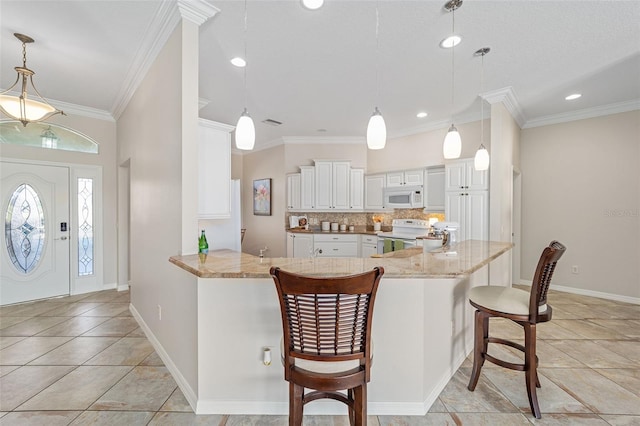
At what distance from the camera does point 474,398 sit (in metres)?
2.00

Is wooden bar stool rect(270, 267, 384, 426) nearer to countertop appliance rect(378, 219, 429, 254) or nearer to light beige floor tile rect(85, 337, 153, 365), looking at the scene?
light beige floor tile rect(85, 337, 153, 365)

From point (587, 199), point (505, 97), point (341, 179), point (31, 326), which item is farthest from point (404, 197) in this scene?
point (31, 326)

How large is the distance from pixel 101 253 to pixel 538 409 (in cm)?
562

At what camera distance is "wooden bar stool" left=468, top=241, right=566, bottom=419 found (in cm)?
181

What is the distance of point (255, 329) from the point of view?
183 centimetres

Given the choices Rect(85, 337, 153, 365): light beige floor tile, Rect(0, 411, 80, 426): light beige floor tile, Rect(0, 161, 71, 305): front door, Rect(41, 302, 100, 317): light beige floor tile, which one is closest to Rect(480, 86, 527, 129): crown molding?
Rect(85, 337, 153, 365): light beige floor tile

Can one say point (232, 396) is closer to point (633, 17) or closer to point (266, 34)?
point (266, 34)

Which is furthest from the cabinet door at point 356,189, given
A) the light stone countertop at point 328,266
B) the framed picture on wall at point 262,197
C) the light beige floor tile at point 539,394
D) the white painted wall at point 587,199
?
the light beige floor tile at point 539,394

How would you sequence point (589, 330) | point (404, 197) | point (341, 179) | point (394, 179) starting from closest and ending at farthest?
point (589, 330) → point (404, 197) → point (394, 179) → point (341, 179)

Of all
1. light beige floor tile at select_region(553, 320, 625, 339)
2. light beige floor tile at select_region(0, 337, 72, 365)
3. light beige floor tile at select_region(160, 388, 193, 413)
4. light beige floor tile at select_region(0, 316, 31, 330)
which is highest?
light beige floor tile at select_region(0, 316, 31, 330)

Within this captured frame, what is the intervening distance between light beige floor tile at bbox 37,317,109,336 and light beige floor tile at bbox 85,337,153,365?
2.05 ft

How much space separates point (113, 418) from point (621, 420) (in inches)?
127

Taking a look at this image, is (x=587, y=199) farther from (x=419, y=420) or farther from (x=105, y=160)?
(x=105, y=160)

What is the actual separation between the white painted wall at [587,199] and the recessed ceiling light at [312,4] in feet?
14.7
